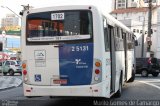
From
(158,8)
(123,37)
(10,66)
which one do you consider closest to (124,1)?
(158,8)

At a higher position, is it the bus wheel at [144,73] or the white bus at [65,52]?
the white bus at [65,52]

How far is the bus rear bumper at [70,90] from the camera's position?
11789mm

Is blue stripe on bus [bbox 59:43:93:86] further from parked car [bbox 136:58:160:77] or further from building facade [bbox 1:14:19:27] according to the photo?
building facade [bbox 1:14:19:27]

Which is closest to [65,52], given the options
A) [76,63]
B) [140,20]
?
[76,63]

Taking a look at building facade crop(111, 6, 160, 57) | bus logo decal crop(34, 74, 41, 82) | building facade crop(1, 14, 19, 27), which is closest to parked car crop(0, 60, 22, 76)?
building facade crop(111, 6, 160, 57)

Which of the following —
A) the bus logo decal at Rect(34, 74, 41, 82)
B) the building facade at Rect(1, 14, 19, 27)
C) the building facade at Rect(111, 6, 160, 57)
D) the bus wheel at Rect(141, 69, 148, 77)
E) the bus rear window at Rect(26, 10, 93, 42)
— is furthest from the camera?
the building facade at Rect(1, 14, 19, 27)

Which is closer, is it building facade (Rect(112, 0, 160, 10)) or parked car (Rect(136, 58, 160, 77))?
parked car (Rect(136, 58, 160, 77))

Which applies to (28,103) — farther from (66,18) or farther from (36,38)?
(66,18)

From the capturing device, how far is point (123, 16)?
252 ft

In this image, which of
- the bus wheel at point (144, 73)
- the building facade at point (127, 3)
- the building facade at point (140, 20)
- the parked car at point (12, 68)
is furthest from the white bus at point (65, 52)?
the building facade at point (127, 3)

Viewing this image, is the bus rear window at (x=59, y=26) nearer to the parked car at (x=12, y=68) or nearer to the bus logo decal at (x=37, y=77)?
the bus logo decal at (x=37, y=77)

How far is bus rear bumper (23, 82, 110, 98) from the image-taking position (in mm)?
11789

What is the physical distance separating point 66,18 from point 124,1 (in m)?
71.1

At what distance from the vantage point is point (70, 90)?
11.9 m
